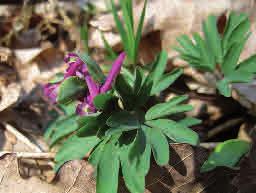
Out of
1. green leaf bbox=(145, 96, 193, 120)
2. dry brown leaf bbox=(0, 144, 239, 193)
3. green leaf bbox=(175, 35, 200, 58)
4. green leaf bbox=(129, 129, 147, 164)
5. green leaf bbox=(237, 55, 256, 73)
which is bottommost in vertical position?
dry brown leaf bbox=(0, 144, 239, 193)

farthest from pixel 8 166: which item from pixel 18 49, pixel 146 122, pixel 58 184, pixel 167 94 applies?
pixel 18 49

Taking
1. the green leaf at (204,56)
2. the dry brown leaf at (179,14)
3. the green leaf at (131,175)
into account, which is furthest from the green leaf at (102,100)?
the dry brown leaf at (179,14)

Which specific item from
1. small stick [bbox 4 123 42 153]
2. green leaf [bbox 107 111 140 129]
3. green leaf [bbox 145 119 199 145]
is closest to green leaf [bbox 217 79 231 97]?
green leaf [bbox 145 119 199 145]

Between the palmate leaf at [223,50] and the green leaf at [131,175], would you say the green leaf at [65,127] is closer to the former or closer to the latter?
the green leaf at [131,175]

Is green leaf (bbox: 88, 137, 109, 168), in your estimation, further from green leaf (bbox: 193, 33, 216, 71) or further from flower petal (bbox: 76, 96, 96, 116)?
green leaf (bbox: 193, 33, 216, 71)

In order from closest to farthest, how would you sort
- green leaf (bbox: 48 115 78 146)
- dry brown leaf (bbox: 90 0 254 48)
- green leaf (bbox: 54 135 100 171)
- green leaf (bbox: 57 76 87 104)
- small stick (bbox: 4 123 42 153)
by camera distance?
green leaf (bbox: 57 76 87 104) → green leaf (bbox: 54 135 100 171) → green leaf (bbox: 48 115 78 146) → small stick (bbox: 4 123 42 153) → dry brown leaf (bbox: 90 0 254 48)
